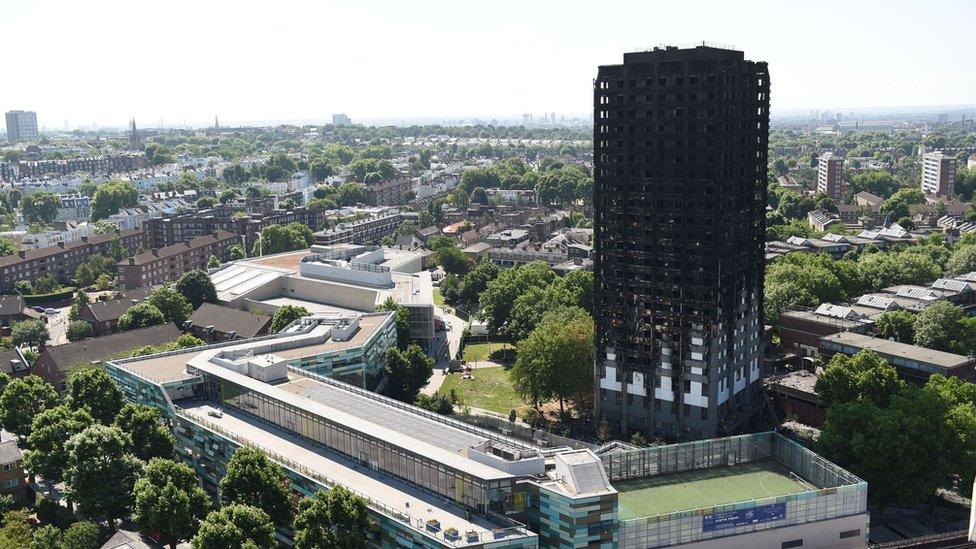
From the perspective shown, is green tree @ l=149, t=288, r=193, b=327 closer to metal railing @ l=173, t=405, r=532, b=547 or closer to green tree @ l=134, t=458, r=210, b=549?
metal railing @ l=173, t=405, r=532, b=547

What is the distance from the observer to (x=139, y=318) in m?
85.9

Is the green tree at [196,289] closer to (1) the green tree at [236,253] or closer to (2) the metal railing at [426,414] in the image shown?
(1) the green tree at [236,253]

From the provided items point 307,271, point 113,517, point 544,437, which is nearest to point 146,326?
point 307,271

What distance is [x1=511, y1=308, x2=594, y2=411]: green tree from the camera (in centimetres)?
6625

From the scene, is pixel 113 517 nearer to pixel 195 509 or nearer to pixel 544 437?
pixel 195 509

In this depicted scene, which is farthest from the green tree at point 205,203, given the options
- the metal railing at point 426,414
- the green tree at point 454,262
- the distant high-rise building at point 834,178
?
the distant high-rise building at point 834,178

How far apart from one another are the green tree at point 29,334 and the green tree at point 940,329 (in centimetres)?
8268

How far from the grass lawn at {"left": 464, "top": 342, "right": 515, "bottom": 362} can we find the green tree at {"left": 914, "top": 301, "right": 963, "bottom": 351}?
123 ft

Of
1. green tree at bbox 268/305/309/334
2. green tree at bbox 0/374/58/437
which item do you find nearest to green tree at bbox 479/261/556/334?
green tree at bbox 268/305/309/334

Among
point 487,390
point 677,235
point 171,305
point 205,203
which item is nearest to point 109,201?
point 205,203

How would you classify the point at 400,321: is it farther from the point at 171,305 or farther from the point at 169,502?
the point at 169,502

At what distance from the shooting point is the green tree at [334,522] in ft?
131

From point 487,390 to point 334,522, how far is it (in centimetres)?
3615

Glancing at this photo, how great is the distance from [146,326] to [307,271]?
1822cm
